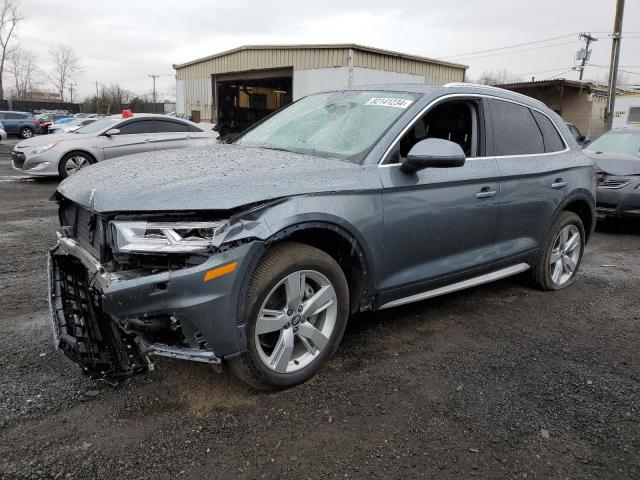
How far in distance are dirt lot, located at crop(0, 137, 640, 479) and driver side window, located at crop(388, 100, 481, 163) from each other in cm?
137

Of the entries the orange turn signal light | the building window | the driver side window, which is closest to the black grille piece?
the orange turn signal light

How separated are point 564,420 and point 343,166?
5.96 feet

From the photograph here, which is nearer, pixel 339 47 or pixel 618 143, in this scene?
pixel 618 143

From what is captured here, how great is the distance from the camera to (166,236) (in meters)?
2.45

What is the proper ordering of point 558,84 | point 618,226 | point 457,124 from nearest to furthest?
point 457,124 < point 618,226 < point 558,84

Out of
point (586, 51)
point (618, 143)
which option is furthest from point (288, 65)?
point (586, 51)

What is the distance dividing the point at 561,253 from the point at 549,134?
1120 mm

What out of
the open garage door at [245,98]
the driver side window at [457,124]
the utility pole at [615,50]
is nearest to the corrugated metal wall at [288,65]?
the open garage door at [245,98]

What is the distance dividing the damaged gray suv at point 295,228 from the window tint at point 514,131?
0.06ft

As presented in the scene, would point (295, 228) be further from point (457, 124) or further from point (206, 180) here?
point (457, 124)

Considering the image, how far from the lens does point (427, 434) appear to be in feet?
8.26

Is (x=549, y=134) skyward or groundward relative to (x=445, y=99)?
groundward

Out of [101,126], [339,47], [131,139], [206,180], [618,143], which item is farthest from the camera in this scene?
[339,47]

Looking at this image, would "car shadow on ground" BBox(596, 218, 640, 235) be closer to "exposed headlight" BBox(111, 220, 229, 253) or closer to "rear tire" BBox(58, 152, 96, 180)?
"exposed headlight" BBox(111, 220, 229, 253)
